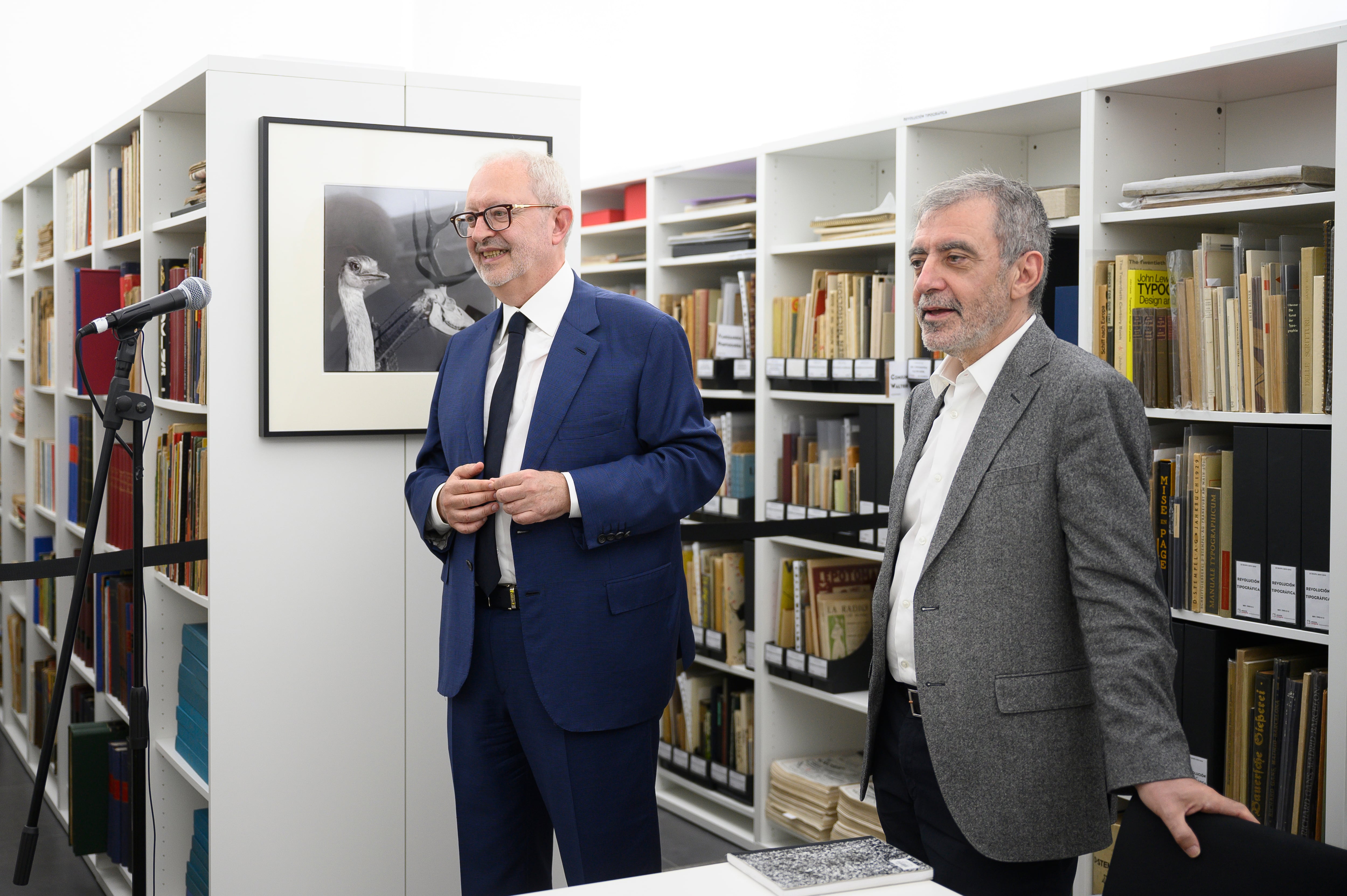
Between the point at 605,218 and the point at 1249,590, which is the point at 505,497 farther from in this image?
the point at 605,218

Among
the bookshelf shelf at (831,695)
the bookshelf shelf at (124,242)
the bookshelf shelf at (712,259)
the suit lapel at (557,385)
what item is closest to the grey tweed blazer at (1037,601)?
the suit lapel at (557,385)

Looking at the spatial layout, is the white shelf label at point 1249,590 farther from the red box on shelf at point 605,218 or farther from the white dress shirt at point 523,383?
the red box on shelf at point 605,218

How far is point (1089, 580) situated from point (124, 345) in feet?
5.55

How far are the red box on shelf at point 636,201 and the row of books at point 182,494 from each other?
6.59 feet

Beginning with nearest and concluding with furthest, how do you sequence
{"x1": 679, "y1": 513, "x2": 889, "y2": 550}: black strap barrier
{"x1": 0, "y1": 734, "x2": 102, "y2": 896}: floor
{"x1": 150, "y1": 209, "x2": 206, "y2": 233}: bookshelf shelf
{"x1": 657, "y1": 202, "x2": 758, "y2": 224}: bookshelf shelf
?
{"x1": 150, "y1": 209, "x2": 206, "y2": 233}: bookshelf shelf, {"x1": 679, "y1": 513, "x2": 889, "y2": 550}: black strap barrier, {"x1": 0, "y1": 734, "x2": 102, "y2": 896}: floor, {"x1": 657, "y1": 202, "x2": 758, "y2": 224}: bookshelf shelf

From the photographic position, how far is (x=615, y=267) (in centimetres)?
478

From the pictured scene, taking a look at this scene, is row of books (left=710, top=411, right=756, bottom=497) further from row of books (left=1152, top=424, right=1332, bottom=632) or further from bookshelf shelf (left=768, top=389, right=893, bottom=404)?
row of books (left=1152, top=424, right=1332, bottom=632)

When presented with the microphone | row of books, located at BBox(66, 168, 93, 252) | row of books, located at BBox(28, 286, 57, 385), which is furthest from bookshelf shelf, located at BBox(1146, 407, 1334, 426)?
row of books, located at BBox(28, 286, 57, 385)

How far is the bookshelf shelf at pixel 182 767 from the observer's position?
2.87m

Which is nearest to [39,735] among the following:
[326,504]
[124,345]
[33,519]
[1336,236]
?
[33,519]

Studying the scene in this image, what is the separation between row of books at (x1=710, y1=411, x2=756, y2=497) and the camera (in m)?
4.30

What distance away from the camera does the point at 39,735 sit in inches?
194

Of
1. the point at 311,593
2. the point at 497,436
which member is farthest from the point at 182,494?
the point at 497,436

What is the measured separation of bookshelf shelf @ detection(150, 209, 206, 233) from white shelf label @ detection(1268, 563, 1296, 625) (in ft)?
7.84
